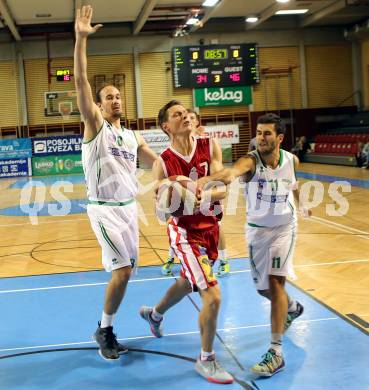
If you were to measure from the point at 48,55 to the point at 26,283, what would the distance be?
21.0 meters

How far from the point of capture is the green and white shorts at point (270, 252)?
159 inches

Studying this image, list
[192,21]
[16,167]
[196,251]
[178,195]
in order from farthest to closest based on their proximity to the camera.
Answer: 1. [16,167]
2. [192,21]
3. [196,251]
4. [178,195]

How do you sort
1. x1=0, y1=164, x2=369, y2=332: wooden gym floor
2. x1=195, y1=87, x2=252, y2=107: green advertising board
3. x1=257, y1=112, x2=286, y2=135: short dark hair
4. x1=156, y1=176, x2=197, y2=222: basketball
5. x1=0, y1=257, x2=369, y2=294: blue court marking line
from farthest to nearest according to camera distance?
x1=195, y1=87, x2=252, y2=107: green advertising board, x1=0, y1=257, x2=369, y2=294: blue court marking line, x1=0, y1=164, x2=369, y2=332: wooden gym floor, x1=257, y1=112, x2=286, y2=135: short dark hair, x1=156, y1=176, x2=197, y2=222: basketball

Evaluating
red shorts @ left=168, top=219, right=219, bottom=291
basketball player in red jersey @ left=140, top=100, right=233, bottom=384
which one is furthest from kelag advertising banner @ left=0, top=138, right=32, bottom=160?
red shorts @ left=168, top=219, right=219, bottom=291

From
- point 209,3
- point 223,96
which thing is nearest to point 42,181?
point 209,3

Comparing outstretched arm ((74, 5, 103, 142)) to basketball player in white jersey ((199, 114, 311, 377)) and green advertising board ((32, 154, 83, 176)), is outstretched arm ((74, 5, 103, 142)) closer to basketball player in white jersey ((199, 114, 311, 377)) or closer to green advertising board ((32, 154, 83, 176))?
basketball player in white jersey ((199, 114, 311, 377))

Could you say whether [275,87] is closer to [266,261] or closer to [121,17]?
[121,17]

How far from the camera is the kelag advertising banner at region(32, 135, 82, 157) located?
24.6 meters

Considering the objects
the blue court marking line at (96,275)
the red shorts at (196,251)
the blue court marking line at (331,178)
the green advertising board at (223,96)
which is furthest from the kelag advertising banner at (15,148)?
the red shorts at (196,251)

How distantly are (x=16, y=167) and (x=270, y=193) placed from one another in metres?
22.4

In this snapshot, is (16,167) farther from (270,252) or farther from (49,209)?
(270,252)

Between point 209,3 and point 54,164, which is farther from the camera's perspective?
point 54,164

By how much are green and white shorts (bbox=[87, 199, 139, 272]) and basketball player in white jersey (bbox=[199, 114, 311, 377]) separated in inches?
37.2

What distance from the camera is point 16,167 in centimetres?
2491
